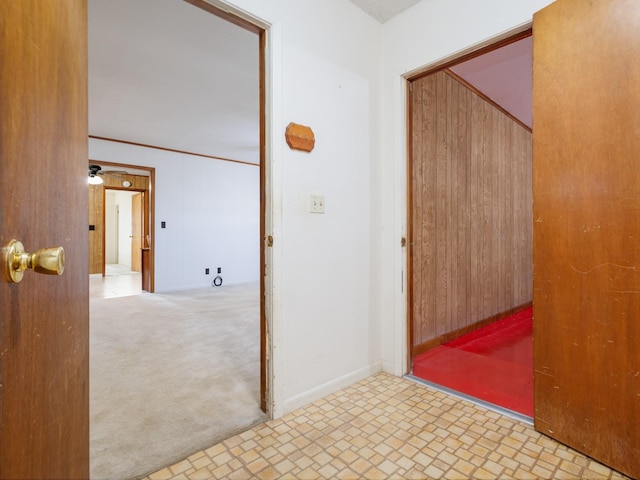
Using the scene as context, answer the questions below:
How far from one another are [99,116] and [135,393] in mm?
3601

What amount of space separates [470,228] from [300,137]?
2.19 metres

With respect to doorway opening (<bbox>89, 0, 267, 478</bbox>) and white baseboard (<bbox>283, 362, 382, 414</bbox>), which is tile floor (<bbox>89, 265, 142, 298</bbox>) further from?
white baseboard (<bbox>283, 362, 382, 414</bbox>)

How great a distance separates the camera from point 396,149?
2.17 metres

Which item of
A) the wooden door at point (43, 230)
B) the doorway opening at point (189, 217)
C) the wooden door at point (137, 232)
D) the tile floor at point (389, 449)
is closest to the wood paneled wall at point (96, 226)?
the wooden door at point (137, 232)

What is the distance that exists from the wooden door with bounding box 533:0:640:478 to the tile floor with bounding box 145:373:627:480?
0.17 m

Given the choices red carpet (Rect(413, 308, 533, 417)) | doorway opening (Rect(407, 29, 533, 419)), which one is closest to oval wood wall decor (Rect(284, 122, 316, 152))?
doorway opening (Rect(407, 29, 533, 419))

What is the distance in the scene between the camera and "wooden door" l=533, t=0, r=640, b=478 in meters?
1.27

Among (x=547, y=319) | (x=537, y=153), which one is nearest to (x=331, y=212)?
(x=537, y=153)

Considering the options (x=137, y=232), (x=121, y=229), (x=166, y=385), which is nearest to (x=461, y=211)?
(x=166, y=385)

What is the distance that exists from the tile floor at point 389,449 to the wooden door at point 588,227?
0.17 meters

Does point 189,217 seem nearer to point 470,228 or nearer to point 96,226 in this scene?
point 96,226

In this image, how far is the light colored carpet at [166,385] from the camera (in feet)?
4.77

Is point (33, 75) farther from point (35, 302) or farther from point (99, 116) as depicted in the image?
point (99, 116)

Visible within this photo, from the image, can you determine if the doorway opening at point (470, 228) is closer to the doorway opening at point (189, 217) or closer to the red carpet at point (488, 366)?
the red carpet at point (488, 366)
